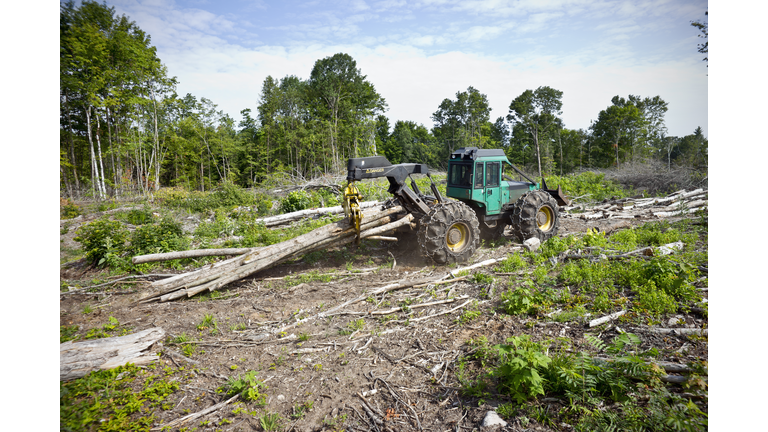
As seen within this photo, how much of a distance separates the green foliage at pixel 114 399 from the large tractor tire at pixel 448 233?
5058 mm

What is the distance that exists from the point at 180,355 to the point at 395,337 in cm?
267

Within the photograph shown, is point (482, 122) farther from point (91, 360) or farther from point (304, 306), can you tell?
point (91, 360)

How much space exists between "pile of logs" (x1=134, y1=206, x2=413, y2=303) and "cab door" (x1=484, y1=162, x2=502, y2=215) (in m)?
2.27

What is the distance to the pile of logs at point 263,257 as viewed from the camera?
18.3 ft

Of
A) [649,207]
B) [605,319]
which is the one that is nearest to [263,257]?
[605,319]

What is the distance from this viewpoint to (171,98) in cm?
1903

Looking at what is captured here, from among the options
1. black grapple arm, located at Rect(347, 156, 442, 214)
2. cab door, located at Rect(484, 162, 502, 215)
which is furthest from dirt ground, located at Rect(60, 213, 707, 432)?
cab door, located at Rect(484, 162, 502, 215)

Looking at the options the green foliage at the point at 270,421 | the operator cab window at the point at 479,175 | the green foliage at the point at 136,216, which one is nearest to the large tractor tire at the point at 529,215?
the operator cab window at the point at 479,175

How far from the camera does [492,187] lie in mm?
8430

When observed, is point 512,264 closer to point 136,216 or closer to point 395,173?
point 395,173

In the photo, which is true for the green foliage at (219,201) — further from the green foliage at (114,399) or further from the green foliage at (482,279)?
the green foliage at (114,399)

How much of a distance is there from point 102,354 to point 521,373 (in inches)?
168

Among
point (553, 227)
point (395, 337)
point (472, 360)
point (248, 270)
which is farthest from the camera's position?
point (553, 227)

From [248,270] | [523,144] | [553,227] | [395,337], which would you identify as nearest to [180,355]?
[248,270]
